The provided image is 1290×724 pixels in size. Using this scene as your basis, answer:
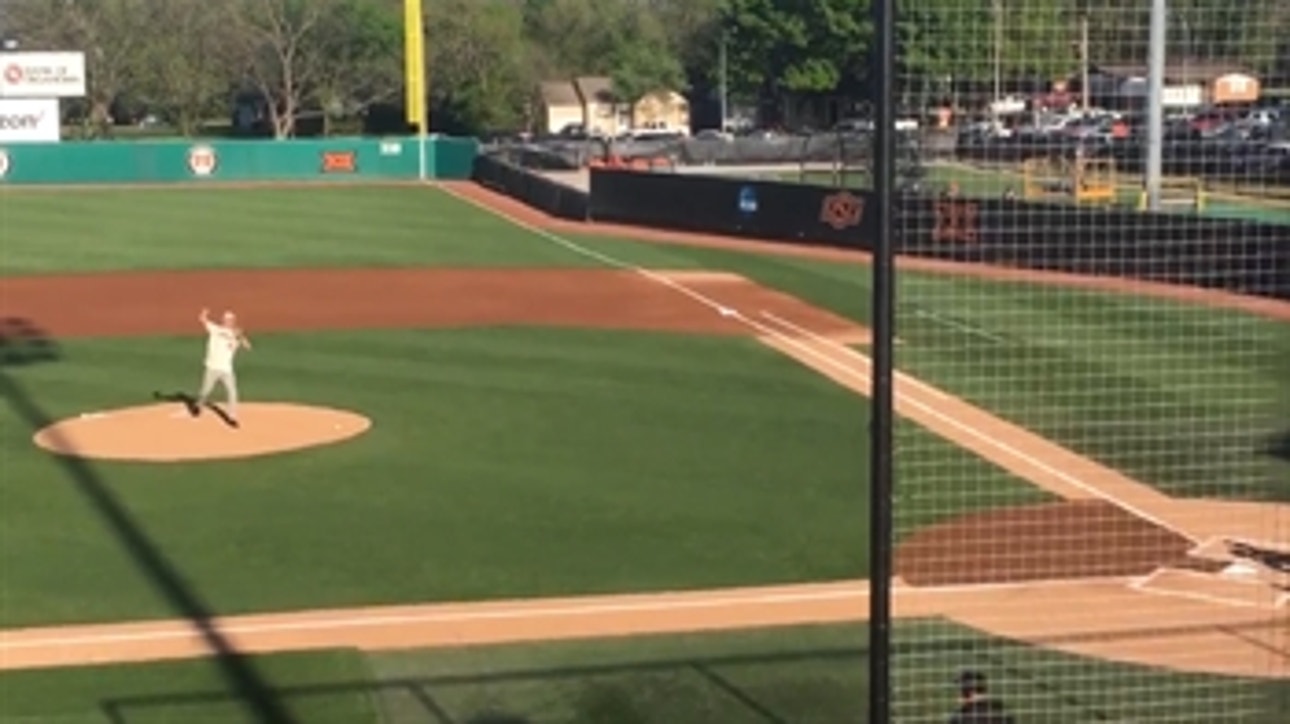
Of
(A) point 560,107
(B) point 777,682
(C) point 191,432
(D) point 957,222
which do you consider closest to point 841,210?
(D) point 957,222

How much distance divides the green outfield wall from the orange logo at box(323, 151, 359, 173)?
0.10 feet

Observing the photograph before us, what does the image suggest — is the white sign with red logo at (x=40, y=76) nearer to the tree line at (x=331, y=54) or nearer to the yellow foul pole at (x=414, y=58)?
the yellow foul pole at (x=414, y=58)

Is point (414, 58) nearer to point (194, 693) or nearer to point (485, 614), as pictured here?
point (485, 614)

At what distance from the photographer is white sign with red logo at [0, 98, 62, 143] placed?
6431 cm

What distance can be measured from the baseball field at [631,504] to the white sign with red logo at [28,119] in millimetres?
32859

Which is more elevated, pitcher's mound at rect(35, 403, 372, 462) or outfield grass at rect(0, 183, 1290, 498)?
outfield grass at rect(0, 183, 1290, 498)

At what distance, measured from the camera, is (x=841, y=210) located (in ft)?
135

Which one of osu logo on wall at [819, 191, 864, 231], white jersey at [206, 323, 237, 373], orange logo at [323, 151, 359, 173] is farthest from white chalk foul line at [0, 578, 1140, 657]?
orange logo at [323, 151, 359, 173]

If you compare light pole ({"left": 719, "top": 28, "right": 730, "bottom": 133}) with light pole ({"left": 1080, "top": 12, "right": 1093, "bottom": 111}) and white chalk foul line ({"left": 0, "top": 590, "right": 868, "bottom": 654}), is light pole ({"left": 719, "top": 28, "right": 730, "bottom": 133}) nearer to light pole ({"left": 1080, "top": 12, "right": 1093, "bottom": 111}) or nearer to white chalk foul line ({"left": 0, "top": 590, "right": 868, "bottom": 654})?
light pole ({"left": 1080, "top": 12, "right": 1093, "bottom": 111})

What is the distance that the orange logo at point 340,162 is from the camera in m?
67.2

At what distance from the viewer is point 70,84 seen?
65.4m

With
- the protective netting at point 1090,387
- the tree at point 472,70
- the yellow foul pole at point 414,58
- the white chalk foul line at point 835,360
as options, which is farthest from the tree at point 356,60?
the protective netting at point 1090,387

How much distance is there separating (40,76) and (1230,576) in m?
57.0

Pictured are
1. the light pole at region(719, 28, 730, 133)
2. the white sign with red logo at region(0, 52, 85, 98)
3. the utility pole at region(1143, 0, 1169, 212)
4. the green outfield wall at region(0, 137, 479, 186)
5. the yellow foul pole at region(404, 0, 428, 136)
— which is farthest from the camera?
the light pole at region(719, 28, 730, 133)
